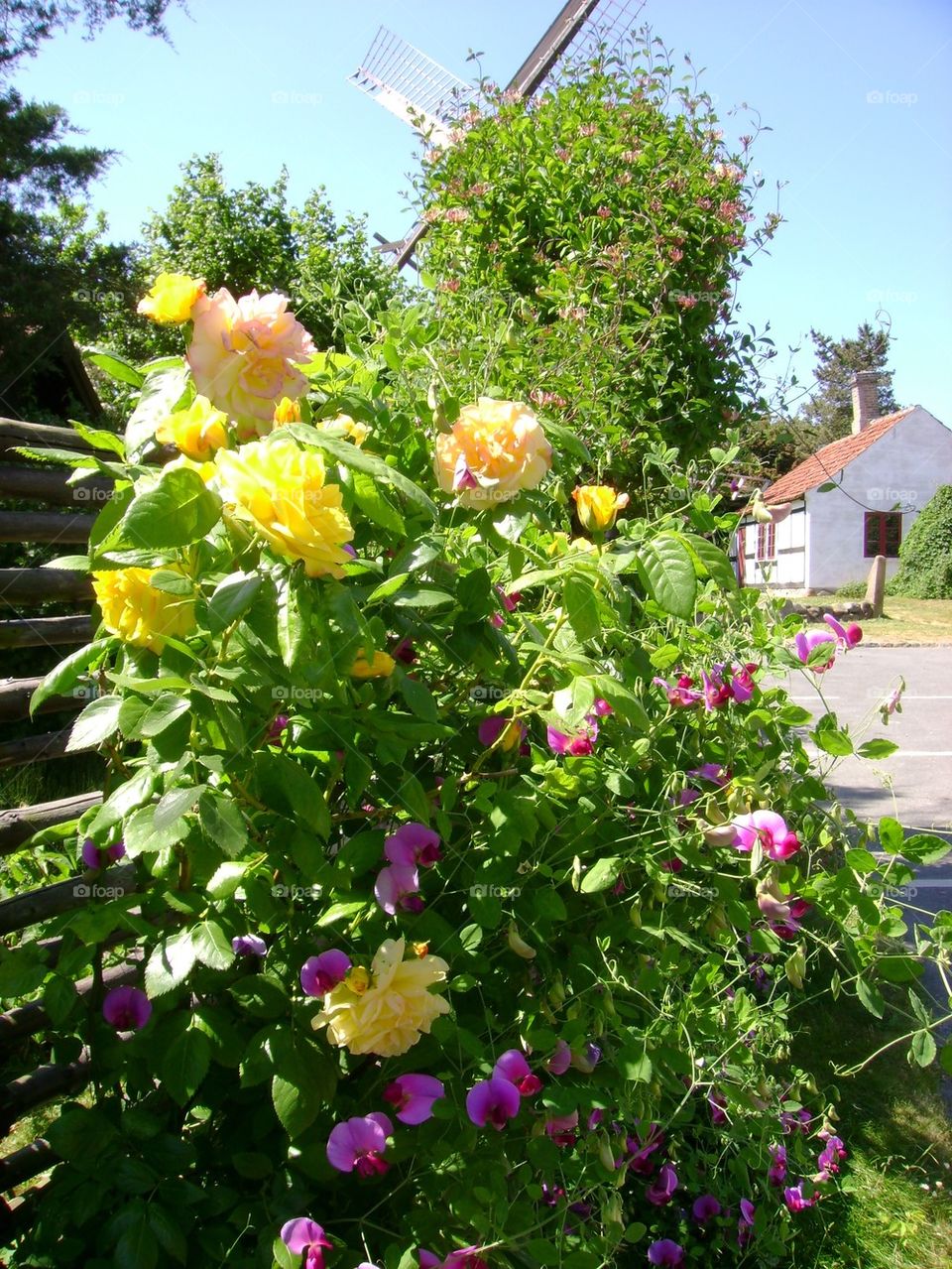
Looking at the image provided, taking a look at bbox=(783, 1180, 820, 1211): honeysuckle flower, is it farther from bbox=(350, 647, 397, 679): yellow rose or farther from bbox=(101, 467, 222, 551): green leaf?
bbox=(101, 467, 222, 551): green leaf

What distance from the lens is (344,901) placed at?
1.30m

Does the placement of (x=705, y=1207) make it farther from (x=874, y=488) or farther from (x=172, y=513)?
(x=874, y=488)

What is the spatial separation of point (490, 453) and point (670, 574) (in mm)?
273

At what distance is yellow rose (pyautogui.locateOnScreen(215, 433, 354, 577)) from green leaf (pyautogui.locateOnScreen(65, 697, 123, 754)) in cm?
36

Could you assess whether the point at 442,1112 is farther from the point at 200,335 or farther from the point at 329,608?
the point at 200,335

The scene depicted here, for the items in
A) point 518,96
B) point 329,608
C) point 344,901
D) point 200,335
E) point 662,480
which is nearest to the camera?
point 329,608

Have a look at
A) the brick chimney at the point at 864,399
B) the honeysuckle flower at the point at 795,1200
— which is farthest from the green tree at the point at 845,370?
the honeysuckle flower at the point at 795,1200

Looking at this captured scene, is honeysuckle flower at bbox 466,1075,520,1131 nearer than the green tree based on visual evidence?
Yes

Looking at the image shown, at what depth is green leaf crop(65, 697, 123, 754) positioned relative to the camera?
118cm

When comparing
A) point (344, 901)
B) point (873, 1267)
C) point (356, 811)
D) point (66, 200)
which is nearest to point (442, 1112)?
point (344, 901)

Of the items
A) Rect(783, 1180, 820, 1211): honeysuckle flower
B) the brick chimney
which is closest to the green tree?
the brick chimney

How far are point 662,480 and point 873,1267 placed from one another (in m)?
2.39

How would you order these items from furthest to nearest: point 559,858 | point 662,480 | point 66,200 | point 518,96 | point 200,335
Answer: point 66,200, point 518,96, point 662,480, point 559,858, point 200,335

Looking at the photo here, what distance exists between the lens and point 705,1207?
2051mm
